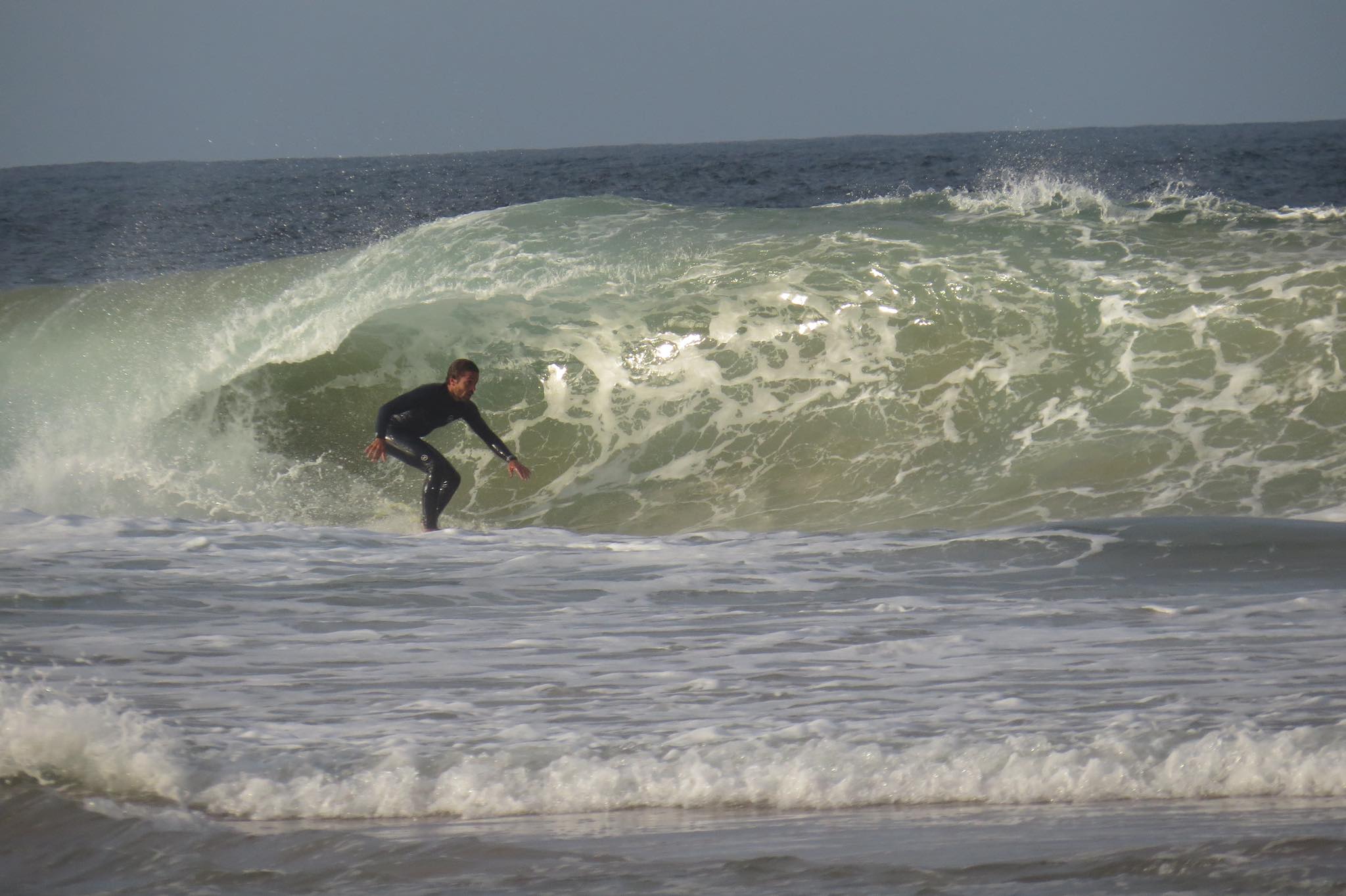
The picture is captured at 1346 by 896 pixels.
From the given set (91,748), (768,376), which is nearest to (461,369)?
(768,376)

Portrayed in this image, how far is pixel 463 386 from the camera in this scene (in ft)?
29.3

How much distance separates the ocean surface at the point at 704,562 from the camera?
3.83 meters

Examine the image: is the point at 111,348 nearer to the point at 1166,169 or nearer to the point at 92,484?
the point at 92,484

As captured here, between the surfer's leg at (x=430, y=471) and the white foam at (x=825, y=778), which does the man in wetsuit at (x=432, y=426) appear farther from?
the white foam at (x=825, y=778)

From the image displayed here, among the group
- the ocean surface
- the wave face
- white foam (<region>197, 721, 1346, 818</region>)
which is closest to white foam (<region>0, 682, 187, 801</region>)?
the ocean surface

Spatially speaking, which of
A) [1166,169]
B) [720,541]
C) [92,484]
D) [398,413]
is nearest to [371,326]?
[92,484]

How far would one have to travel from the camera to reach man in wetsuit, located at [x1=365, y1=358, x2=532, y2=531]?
29.2 ft

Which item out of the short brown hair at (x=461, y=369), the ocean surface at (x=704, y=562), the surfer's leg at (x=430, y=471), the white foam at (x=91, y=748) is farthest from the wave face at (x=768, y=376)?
the white foam at (x=91, y=748)

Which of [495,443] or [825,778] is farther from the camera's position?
[495,443]

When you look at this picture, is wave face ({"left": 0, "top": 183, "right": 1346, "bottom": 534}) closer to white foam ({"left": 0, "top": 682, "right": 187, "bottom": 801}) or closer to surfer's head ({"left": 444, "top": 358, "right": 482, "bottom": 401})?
surfer's head ({"left": 444, "top": 358, "right": 482, "bottom": 401})

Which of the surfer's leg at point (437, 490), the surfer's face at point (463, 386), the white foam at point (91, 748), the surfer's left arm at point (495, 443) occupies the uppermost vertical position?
the surfer's face at point (463, 386)

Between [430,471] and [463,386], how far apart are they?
22.8 inches

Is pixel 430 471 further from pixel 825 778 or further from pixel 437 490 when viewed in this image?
pixel 825 778

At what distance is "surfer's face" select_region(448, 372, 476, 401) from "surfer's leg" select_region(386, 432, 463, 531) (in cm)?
38
